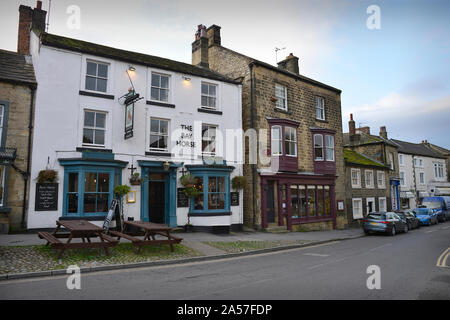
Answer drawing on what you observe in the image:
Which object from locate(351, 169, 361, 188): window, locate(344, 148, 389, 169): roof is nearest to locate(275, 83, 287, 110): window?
locate(344, 148, 389, 169): roof

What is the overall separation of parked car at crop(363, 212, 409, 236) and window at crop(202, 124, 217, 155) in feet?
36.6

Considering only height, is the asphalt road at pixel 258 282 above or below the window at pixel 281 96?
below

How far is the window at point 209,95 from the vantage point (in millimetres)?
18000

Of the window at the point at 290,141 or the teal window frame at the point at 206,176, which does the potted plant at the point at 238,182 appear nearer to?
the teal window frame at the point at 206,176

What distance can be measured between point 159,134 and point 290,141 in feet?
28.9

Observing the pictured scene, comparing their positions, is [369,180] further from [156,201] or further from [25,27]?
[25,27]

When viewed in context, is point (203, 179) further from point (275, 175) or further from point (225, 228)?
point (275, 175)

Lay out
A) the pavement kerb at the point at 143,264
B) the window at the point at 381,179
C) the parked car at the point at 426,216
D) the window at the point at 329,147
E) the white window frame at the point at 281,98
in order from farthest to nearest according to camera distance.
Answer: the window at the point at 381,179, the parked car at the point at 426,216, the window at the point at 329,147, the white window frame at the point at 281,98, the pavement kerb at the point at 143,264

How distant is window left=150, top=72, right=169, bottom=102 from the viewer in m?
16.2

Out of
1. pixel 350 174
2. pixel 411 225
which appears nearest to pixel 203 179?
pixel 350 174

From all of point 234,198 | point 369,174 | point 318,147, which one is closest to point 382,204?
point 369,174

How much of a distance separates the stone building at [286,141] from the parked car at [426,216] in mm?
9556

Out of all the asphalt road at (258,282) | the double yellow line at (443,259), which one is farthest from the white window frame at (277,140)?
the double yellow line at (443,259)
